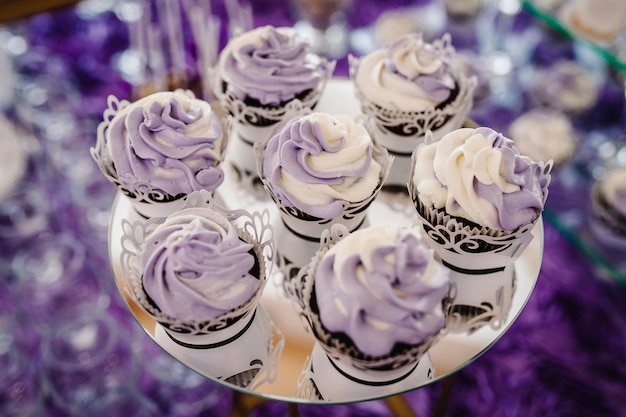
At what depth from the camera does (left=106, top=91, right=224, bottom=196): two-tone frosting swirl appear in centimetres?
137

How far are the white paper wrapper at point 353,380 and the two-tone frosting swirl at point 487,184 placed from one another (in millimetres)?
352

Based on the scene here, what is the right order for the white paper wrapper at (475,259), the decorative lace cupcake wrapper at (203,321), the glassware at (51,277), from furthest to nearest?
the glassware at (51,277) → the white paper wrapper at (475,259) → the decorative lace cupcake wrapper at (203,321)

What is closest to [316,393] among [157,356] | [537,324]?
[157,356]

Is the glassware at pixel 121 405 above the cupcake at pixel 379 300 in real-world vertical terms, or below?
below

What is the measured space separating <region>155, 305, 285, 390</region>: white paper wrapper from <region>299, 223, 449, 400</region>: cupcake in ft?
0.74

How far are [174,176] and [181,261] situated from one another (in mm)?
300

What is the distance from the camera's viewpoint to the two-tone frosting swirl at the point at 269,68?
5.22 feet

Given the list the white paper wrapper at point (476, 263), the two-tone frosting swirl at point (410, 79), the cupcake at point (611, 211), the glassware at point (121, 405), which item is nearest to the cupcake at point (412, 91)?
the two-tone frosting swirl at point (410, 79)

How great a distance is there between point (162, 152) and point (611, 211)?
178 cm

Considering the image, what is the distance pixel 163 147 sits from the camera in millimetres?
1372

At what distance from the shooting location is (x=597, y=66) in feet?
10.1

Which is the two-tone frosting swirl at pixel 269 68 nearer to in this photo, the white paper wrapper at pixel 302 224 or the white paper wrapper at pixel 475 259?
the white paper wrapper at pixel 302 224

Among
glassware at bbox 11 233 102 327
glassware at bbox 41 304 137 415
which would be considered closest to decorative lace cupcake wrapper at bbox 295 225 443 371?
glassware at bbox 41 304 137 415

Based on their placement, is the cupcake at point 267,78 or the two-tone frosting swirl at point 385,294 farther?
the cupcake at point 267,78
